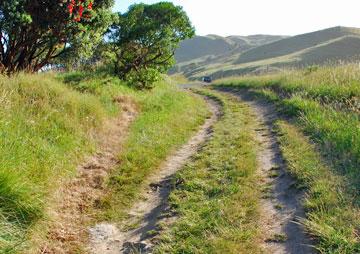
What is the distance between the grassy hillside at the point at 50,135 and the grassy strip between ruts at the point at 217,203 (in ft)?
3.77

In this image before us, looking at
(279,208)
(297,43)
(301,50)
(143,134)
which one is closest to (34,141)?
(143,134)

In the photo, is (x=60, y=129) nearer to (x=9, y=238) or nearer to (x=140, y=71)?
(x=9, y=238)

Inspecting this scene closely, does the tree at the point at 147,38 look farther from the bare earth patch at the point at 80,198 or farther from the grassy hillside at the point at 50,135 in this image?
the bare earth patch at the point at 80,198

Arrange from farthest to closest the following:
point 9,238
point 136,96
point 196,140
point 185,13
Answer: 1. point 185,13
2. point 136,96
3. point 196,140
4. point 9,238

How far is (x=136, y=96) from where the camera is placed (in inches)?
575

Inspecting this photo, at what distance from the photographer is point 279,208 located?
6004mm

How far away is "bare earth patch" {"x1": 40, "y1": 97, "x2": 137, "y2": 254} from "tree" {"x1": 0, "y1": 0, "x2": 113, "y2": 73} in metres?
3.28

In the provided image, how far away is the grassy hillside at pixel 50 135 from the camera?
5039 mm

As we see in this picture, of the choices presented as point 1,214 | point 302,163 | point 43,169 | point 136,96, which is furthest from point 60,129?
point 136,96

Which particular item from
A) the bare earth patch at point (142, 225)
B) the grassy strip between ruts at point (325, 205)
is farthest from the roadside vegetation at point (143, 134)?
the grassy strip between ruts at point (325, 205)

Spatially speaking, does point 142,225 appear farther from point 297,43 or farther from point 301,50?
point 297,43

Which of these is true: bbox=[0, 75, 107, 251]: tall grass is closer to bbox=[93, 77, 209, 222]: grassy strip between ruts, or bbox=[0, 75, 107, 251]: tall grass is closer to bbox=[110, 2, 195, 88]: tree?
bbox=[93, 77, 209, 222]: grassy strip between ruts

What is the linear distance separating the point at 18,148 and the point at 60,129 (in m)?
2.27

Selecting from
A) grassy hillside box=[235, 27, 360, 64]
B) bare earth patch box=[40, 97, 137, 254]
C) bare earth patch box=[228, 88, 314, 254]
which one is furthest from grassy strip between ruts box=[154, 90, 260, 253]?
grassy hillside box=[235, 27, 360, 64]
